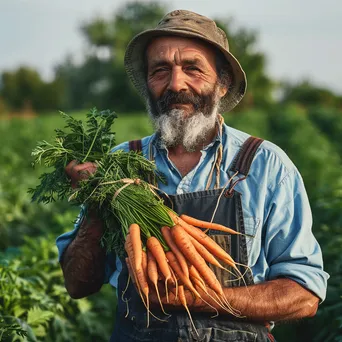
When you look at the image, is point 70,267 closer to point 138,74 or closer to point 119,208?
point 119,208

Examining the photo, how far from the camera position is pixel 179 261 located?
2758 mm

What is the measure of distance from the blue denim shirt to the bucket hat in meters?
0.53

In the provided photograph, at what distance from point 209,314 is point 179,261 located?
11.0 inches

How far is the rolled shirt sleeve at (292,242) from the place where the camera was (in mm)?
2746

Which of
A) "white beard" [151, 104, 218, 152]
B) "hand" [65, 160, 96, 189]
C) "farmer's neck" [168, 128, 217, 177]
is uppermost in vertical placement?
"white beard" [151, 104, 218, 152]

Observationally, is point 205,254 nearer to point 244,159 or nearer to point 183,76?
point 244,159

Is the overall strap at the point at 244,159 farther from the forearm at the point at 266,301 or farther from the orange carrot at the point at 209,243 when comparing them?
the forearm at the point at 266,301

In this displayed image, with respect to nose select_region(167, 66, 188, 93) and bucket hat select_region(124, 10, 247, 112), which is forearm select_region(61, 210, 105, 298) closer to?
nose select_region(167, 66, 188, 93)

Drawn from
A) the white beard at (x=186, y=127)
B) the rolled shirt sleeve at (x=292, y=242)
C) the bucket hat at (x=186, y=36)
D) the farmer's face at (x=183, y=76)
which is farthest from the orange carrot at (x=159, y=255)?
the bucket hat at (x=186, y=36)

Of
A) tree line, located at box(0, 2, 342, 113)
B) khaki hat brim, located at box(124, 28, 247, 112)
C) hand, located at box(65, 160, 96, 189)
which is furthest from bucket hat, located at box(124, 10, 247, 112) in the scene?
tree line, located at box(0, 2, 342, 113)

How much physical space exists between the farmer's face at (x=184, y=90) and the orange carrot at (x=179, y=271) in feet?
2.13

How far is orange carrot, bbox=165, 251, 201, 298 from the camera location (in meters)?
2.68

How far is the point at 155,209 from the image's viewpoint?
9.14ft

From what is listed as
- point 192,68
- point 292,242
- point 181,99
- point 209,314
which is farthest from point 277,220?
point 192,68
